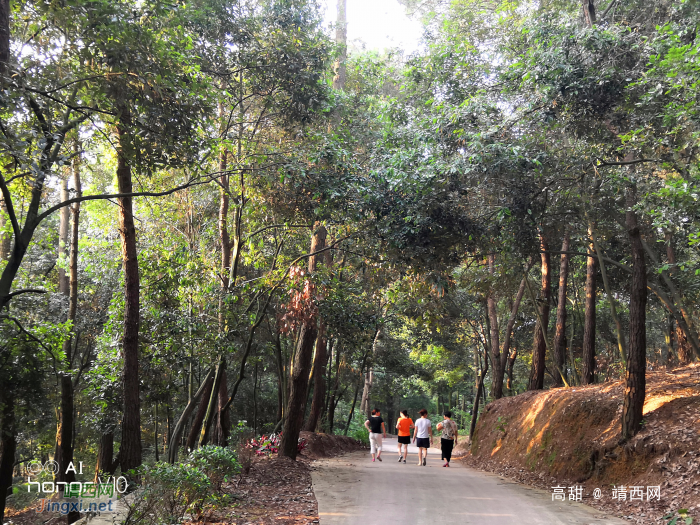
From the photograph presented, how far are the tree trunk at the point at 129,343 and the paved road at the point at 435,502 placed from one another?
3302mm

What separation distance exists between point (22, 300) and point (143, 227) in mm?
5369

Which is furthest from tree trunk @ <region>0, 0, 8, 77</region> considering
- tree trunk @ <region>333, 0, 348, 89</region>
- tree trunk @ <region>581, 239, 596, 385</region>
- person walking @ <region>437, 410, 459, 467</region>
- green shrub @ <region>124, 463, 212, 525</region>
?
tree trunk @ <region>581, 239, 596, 385</region>

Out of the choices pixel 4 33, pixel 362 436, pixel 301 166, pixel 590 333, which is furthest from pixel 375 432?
pixel 4 33

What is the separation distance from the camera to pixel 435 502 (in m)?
7.98

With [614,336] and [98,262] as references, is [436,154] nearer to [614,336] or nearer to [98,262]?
[98,262]

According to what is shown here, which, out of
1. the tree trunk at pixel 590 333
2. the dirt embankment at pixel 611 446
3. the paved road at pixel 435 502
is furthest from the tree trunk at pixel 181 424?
the tree trunk at pixel 590 333

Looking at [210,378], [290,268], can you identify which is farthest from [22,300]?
[290,268]

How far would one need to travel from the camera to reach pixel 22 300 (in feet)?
37.6

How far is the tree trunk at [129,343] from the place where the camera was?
8312 millimetres

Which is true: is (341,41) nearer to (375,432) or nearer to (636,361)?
(375,432)

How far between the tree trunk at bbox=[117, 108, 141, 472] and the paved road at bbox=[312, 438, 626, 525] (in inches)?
130

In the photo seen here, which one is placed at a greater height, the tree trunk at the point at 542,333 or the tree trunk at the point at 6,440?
the tree trunk at the point at 542,333

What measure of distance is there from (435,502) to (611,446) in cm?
381

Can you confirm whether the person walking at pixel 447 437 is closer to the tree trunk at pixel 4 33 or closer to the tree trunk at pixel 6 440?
the tree trunk at pixel 6 440
